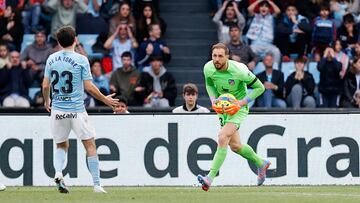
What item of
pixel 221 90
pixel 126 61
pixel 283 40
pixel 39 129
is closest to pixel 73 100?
pixel 221 90

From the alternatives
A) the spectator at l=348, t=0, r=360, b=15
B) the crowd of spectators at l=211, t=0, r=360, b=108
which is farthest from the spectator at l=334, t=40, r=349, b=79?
the spectator at l=348, t=0, r=360, b=15

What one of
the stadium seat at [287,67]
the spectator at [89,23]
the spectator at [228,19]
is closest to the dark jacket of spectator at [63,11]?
the spectator at [89,23]

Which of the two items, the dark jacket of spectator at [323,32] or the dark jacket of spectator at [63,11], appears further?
the dark jacket of spectator at [323,32]

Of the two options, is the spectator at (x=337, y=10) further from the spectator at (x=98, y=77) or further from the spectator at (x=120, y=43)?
the spectator at (x=98, y=77)

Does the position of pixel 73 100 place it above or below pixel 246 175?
above

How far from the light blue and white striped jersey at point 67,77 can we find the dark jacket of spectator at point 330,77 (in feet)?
31.0

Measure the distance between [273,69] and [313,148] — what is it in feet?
15.2

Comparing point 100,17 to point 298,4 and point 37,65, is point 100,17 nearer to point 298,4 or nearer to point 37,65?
point 37,65

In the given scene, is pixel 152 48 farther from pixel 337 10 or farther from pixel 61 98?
pixel 61 98

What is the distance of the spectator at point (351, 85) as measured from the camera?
2358cm

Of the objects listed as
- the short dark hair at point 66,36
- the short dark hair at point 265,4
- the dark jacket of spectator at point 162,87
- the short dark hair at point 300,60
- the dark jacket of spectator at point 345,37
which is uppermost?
the short dark hair at point 66,36

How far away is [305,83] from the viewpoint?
2355 cm

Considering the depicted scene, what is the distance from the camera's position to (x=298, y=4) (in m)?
25.4

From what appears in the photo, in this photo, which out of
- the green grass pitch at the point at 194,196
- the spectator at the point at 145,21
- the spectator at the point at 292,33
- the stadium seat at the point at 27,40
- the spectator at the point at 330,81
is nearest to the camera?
the green grass pitch at the point at 194,196
